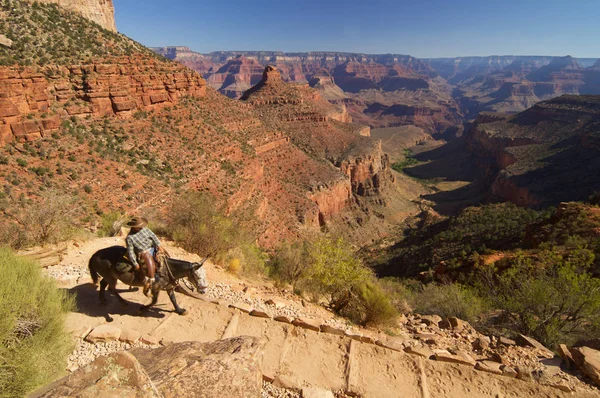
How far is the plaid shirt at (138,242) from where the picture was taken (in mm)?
7215

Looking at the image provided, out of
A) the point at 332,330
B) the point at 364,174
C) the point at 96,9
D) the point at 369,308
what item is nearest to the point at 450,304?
the point at 369,308

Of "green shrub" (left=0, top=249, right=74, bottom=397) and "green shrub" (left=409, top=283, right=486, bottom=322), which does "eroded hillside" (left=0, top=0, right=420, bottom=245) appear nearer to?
"green shrub" (left=0, top=249, right=74, bottom=397)

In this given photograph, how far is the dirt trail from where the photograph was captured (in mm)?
6512

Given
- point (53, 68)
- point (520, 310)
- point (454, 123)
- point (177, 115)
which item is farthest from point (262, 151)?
point (454, 123)

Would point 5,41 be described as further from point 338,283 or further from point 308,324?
point 308,324

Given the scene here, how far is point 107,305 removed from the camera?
26.9 ft

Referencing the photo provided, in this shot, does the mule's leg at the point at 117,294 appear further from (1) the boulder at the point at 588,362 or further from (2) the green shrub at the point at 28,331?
(1) the boulder at the point at 588,362

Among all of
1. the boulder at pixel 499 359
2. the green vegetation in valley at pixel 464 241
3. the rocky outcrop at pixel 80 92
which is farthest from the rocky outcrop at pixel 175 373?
the rocky outcrop at pixel 80 92

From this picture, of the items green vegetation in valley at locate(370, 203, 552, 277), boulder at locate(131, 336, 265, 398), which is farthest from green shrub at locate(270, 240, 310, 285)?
green vegetation in valley at locate(370, 203, 552, 277)

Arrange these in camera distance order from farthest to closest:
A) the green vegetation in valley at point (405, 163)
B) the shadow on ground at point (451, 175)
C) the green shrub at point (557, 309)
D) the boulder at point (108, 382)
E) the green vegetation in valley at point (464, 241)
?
A: 1. the green vegetation in valley at point (405, 163)
2. the shadow on ground at point (451, 175)
3. the green vegetation in valley at point (464, 241)
4. the green shrub at point (557, 309)
5. the boulder at point (108, 382)

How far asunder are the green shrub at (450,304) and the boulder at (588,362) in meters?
5.18

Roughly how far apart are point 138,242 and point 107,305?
235cm

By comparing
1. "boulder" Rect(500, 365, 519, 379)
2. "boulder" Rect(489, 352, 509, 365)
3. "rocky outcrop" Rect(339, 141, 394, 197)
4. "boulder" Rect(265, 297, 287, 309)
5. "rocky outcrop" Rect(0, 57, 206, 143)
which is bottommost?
"rocky outcrop" Rect(339, 141, 394, 197)

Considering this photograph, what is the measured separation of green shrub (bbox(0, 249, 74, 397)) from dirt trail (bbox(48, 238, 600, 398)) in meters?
1.52
